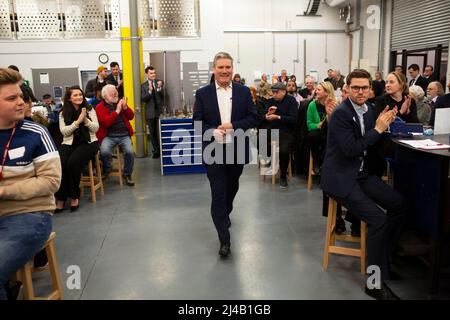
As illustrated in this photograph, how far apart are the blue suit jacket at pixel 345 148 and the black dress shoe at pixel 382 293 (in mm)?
666

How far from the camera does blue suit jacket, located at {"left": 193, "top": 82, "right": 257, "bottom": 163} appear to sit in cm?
346

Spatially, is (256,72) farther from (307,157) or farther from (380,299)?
(380,299)

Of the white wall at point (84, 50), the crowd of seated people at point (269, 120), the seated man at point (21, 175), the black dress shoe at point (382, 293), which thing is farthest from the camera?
the white wall at point (84, 50)

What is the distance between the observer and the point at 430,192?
9.11 ft

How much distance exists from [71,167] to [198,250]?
6.62ft

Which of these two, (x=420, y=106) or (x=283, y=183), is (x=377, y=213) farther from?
(x=420, y=106)

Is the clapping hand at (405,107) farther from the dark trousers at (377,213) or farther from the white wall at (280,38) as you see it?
the white wall at (280,38)

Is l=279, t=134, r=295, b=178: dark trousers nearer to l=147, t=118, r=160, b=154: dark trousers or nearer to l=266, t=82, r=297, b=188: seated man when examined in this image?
l=266, t=82, r=297, b=188: seated man

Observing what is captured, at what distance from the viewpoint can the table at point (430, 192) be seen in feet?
8.66

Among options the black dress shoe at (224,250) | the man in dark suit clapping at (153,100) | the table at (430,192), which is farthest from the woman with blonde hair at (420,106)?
the man in dark suit clapping at (153,100)

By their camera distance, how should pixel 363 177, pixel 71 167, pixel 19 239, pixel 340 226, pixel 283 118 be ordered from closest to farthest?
1. pixel 19 239
2. pixel 363 177
3. pixel 340 226
4. pixel 71 167
5. pixel 283 118

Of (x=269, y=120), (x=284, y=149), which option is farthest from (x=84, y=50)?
(x=284, y=149)

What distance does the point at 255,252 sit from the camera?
3.58 meters

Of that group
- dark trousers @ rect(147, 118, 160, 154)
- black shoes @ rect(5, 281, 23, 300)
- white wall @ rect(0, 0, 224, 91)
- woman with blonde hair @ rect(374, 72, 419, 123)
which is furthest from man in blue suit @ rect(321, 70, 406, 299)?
white wall @ rect(0, 0, 224, 91)
